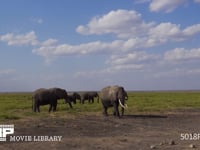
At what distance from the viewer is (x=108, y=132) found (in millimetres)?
20781

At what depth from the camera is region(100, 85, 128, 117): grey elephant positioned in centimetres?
2955

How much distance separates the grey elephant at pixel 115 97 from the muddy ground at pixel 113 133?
2484mm

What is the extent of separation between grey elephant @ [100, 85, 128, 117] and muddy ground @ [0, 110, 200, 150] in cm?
248

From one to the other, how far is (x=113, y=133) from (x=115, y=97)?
9837mm

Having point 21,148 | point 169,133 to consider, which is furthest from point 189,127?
point 21,148

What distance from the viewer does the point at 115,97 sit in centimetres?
3012

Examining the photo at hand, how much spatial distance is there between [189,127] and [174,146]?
7985 mm

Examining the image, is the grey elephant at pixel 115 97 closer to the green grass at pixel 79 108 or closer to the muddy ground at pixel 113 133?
the green grass at pixel 79 108

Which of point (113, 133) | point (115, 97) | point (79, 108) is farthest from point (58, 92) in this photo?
point (113, 133)


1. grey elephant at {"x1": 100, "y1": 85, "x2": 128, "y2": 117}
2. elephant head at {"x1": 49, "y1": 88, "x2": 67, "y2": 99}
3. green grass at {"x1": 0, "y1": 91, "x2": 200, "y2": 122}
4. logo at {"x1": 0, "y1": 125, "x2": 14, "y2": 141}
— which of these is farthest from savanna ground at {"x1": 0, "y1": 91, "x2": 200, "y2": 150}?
elephant head at {"x1": 49, "y1": 88, "x2": 67, "y2": 99}

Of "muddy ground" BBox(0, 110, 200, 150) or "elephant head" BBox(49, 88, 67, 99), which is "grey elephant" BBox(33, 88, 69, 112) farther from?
"muddy ground" BBox(0, 110, 200, 150)

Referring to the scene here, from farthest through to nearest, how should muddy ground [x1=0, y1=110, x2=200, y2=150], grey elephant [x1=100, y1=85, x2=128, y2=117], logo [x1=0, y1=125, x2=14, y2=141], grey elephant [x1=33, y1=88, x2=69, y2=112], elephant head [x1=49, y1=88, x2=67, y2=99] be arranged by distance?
1. elephant head [x1=49, y1=88, x2=67, y2=99]
2. grey elephant [x1=33, y1=88, x2=69, y2=112]
3. grey elephant [x1=100, y1=85, x2=128, y2=117]
4. logo [x1=0, y1=125, x2=14, y2=141]
5. muddy ground [x1=0, y1=110, x2=200, y2=150]

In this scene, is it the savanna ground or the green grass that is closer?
the savanna ground

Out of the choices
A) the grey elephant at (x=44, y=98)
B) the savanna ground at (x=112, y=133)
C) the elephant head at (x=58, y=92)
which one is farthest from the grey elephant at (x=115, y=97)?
the elephant head at (x=58, y=92)
